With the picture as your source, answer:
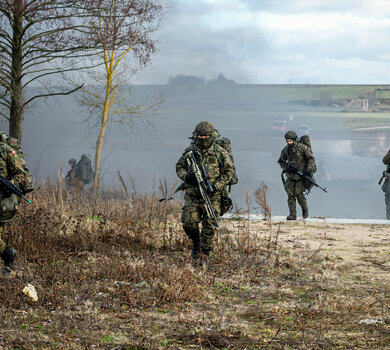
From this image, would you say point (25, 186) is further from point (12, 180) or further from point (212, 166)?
point (212, 166)

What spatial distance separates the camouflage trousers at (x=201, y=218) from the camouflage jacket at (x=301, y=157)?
A: 524 centimetres

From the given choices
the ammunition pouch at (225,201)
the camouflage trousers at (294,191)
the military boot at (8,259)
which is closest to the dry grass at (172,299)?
the military boot at (8,259)

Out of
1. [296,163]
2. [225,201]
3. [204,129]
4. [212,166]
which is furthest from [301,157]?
[204,129]

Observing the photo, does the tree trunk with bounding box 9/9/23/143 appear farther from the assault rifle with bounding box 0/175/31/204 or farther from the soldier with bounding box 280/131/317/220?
the assault rifle with bounding box 0/175/31/204

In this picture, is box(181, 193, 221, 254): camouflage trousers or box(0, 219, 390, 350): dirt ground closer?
box(0, 219, 390, 350): dirt ground

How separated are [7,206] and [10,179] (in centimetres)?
37

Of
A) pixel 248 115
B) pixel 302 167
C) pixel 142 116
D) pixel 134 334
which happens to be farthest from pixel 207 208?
pixel 248 115

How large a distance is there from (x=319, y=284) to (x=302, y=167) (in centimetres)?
602

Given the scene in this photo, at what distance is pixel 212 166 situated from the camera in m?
7.11

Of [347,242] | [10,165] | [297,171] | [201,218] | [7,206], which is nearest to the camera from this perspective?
[7,206]

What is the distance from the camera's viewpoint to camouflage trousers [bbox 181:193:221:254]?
278 inches

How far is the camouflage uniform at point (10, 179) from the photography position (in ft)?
19.9

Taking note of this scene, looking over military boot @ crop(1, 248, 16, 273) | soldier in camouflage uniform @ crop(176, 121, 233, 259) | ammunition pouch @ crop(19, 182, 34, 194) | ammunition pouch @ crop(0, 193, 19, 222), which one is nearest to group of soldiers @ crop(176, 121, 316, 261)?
soldier in camouflage uniform @ crop(176, 121, 233, 259)

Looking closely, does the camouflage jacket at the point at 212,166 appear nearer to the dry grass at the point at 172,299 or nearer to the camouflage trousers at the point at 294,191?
the dry grass at the point at 172,299
